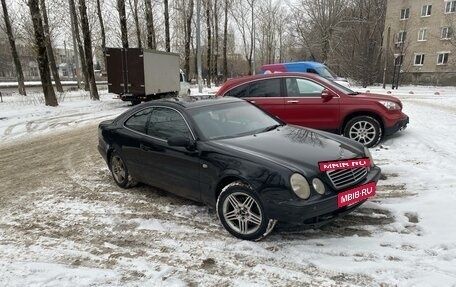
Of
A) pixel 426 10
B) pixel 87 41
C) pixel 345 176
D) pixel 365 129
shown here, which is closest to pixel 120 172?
pixel 345 176

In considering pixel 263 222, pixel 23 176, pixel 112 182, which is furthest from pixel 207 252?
pixel 23 176

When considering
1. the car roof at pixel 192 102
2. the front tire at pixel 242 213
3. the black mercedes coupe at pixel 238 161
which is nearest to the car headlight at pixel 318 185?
the black mercedes coupe at pixel 238 161

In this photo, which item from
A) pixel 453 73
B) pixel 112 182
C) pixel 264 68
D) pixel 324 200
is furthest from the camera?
pixel 453 73

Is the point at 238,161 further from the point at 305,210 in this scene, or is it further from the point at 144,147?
the point at 144,147

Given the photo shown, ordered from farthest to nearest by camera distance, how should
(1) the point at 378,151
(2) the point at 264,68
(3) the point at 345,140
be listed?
(2) the point at 264,68 → (1) the point at 378,151 → (3) the point at 345,140

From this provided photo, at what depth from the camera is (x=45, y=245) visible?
4.09 m

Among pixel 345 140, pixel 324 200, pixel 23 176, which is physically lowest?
pixel 23 176

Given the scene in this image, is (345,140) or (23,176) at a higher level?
(345,140)

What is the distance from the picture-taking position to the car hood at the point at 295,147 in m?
3.86

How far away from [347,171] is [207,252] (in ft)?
5.75

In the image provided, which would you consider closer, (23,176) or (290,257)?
(290,257)

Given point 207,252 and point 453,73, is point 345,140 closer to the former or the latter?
point 207,252

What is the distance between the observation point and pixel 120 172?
596 centimetres

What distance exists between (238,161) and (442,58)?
4320cm
